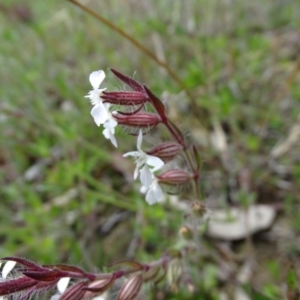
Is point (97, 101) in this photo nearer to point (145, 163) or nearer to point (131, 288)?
point (145, 163)

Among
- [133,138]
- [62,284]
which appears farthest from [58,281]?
[133,138]

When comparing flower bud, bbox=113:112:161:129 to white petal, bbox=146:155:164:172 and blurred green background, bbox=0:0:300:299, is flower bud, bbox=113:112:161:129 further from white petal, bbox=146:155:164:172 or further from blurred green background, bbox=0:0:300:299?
blurred green background, bbox=0:0:300:299

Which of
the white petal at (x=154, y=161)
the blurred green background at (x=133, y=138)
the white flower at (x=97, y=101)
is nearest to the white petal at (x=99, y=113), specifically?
the white flower at (x=97, y=101)

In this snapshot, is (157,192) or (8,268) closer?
(8,268)

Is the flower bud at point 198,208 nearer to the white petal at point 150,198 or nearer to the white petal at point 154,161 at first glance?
the white petal at point 150,198

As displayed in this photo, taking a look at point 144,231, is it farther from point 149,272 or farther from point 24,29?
point 24,29

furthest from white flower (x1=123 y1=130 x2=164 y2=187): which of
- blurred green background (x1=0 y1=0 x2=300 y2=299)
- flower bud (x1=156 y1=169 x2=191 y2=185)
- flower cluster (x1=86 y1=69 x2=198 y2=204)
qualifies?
blurred green background (x1=0 y1=0 x2=300 y2=299)
